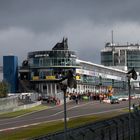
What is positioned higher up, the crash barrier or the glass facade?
the glass facade

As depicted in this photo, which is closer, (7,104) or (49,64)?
(7,104)

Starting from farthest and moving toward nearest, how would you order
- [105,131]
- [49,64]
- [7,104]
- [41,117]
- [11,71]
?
[11,71]
[49,64]
[7,104]
[41,117]
[105,131]

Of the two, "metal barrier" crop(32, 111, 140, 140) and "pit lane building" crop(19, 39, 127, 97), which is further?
"pit lane building" crop(19, 39, 127, 97)

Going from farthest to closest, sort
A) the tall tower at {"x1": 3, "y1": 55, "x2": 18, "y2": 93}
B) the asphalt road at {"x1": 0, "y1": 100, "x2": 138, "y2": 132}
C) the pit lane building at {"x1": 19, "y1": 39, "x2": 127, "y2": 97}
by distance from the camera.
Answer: the tall tower at {"x1": 3, "y1": 55, "x2": 18, "y2": 93}
the pit lane building at {"x1": 19, "y1": 39, "x2": 127, "y2": 97}
the asphalt road at {"x1": 0, "y1": 100, "x2": 138, "y2": 132}

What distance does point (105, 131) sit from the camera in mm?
22359

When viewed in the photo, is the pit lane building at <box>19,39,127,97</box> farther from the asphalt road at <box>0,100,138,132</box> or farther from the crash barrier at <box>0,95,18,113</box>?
the asphalt road at <box>0,100,138,132</box>

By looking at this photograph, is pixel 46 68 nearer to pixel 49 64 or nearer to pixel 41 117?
pixel 49 64


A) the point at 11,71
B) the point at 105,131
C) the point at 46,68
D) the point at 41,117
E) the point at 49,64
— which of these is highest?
the point at 49,64

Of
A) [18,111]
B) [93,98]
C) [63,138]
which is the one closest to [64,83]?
[63,138]

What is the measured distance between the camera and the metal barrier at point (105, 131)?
19281 millimetres

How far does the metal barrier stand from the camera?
19281mm

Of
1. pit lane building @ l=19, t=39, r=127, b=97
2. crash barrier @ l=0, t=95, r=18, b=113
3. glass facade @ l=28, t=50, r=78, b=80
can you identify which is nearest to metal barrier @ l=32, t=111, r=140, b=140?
crash barrier @ l=0, t=95, r=18, b=113

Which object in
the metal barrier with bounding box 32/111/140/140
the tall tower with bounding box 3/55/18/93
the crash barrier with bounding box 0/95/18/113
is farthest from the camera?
the tall tower with bounding box 3/55/18/93

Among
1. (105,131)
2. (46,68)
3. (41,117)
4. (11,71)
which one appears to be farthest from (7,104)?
(11,71)
